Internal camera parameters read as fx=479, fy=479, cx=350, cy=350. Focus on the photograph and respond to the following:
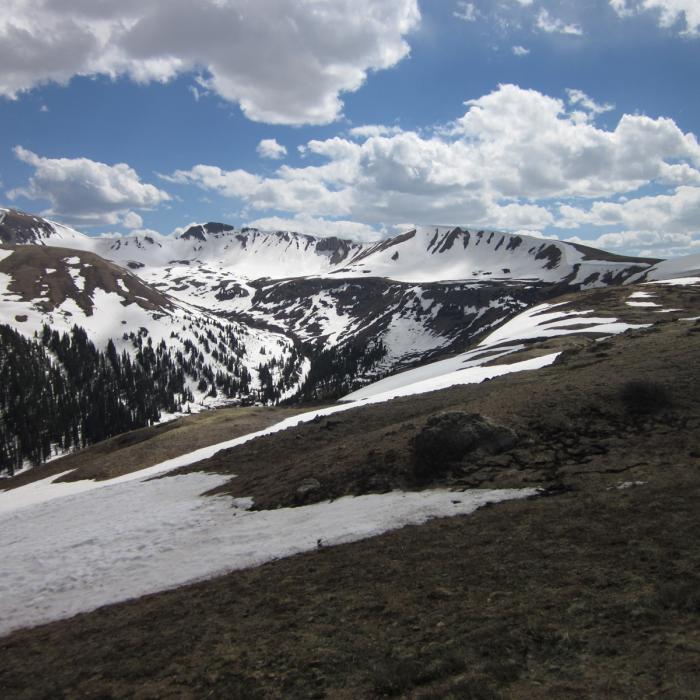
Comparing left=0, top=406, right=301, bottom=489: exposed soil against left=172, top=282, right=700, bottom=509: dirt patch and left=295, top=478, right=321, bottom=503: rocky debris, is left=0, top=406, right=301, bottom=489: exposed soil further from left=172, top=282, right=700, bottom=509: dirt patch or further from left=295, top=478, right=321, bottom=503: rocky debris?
left=295, top=478, right=321, bottom=503: rocky debris

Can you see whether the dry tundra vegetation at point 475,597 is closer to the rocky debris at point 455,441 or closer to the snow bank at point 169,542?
the rocky debris at point 455,441

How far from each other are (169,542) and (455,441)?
14.1m

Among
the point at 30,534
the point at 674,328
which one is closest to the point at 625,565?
the point at 30,534

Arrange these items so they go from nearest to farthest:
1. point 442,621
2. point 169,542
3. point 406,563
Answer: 1. point 442,621
2. point 406,563
3. point 169,542

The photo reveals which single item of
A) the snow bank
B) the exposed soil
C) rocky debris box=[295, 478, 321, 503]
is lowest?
the exposed soil

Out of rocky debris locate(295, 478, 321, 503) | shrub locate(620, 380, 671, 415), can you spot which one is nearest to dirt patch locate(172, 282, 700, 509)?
rocky debris locate(295, 478, 321, 503)

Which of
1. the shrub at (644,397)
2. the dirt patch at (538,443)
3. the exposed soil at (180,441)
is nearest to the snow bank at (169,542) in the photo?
the dirt patch at (538,443)

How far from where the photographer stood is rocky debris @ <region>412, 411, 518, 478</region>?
22.0 m

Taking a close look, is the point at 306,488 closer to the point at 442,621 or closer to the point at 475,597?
the point at 475,597

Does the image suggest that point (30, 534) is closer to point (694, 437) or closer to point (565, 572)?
point (565, 572)

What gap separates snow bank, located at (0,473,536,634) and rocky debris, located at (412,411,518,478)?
212 cm

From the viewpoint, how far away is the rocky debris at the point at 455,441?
72.3 feet

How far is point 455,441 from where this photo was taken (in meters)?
22.4

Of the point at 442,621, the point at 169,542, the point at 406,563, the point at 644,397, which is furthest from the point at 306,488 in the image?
the point at 644,397
